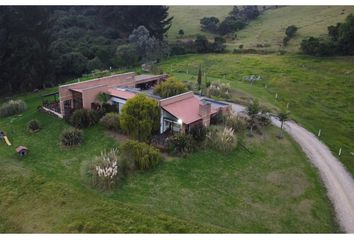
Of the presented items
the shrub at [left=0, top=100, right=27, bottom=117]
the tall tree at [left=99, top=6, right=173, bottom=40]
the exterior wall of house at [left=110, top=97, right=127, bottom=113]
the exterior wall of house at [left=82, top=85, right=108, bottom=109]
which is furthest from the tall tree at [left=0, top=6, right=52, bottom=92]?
the tall tree at [left=99, top=6, right=173, bottom=40]

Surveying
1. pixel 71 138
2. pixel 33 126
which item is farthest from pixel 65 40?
pixel 71 138

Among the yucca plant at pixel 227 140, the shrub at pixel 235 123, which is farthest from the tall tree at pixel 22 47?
the yucca plant at pixel 227 140

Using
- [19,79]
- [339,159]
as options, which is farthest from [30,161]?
[339,159]

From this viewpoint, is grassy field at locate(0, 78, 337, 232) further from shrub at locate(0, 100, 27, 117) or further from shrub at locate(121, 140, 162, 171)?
shrub at locate(0, 100, 27, 117)

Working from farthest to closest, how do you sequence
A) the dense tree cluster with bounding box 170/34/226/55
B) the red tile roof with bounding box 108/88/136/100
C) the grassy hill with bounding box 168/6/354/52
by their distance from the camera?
the dense tree cluster with bounding box 170/34/226/55, the grassy hill with bounding box 168/6/354/52, the red tile roof with bounding box 108/88/136/100

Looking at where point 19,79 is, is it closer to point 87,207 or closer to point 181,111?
point 181,111

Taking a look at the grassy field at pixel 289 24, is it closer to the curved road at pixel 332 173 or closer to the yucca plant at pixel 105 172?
the curved road at pixel 332 173

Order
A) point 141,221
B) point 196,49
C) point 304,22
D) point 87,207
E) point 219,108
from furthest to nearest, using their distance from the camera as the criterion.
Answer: point 304,22 < point 196,49 < point 219,108 < point 87,207 < point 141,221
